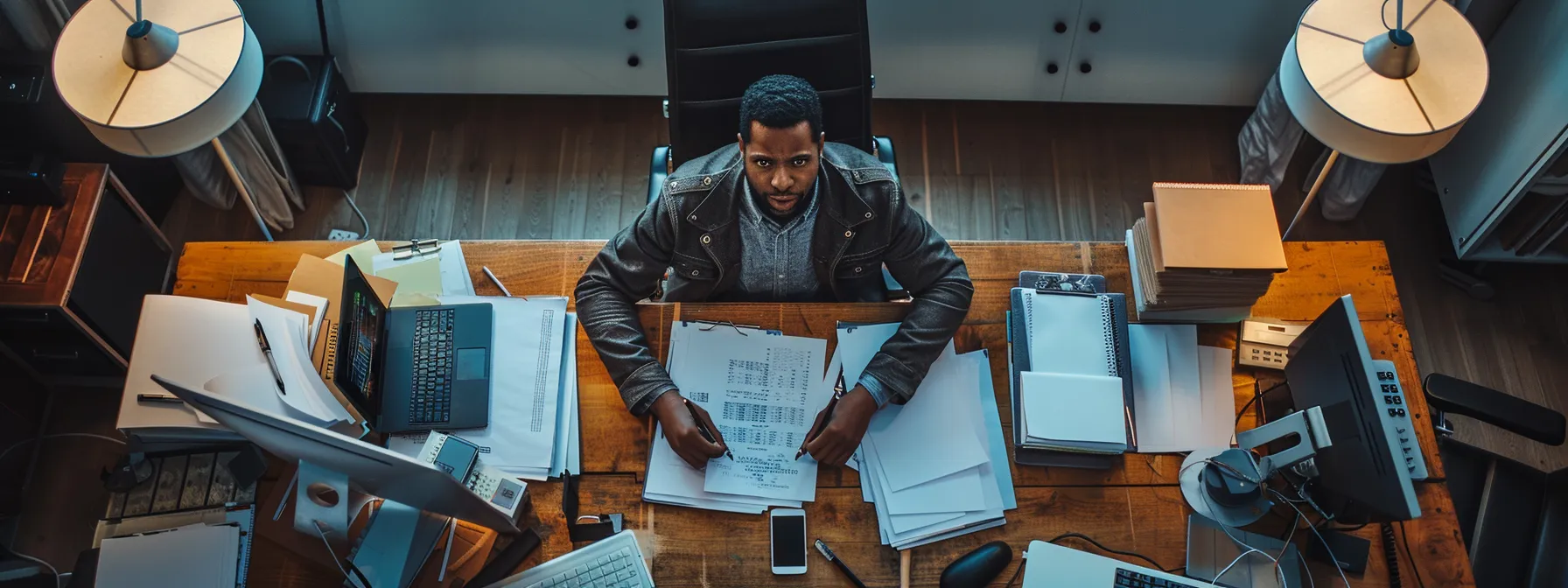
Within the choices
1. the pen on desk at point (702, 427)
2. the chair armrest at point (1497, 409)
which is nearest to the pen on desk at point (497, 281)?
the pen on desk at point (702, 427)

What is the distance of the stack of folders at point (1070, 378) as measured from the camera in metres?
1.78

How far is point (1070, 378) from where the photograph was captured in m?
1.82

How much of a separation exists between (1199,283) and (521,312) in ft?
4.28

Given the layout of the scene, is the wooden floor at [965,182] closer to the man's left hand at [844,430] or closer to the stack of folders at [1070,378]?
the stack of folders at [1070,378]

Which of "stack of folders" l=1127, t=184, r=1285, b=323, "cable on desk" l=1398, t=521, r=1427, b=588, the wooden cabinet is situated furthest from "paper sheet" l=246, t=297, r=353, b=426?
"cable on desk" l=1398, t=521, r=1427, b=588

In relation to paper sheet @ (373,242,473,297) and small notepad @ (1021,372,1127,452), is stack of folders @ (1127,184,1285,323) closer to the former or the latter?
small notepad @ (1021,372,1127,452)

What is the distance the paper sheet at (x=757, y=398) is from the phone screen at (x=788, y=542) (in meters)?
0.04

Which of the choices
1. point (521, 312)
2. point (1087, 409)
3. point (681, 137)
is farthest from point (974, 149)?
point (521, 312)

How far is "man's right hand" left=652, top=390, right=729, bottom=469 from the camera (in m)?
1.75

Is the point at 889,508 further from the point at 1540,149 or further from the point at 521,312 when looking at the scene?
the point at 1540,149

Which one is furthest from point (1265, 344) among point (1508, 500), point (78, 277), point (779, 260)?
point (78, 277)

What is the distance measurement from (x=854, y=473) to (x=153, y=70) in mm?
1551

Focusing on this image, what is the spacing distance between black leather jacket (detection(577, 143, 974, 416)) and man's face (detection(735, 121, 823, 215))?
0.14 metres

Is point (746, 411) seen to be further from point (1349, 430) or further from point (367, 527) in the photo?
point (1349, 430)
